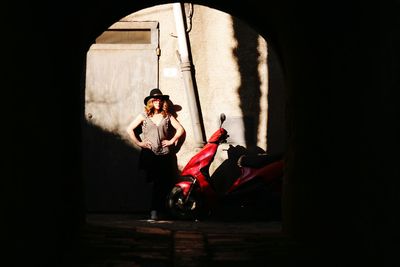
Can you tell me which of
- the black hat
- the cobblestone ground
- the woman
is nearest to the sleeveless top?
the woman

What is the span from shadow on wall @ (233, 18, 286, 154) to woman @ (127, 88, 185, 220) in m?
1.02

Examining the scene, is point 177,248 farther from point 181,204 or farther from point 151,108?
point 151,108

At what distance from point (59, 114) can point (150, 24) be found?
513cm

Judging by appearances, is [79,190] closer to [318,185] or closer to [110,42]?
[318,185]

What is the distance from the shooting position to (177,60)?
9.84 meters

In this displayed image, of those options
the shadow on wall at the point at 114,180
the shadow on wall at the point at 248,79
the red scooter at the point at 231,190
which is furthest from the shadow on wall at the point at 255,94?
the shadow on wall at the point at 114,180

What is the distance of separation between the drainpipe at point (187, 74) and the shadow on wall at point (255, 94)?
2.12 ft

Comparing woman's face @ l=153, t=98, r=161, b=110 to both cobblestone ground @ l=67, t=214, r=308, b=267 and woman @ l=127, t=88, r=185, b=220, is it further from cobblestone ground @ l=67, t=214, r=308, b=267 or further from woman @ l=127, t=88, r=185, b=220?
cobblestone ground @ l=67, t=214, r=308, b=267

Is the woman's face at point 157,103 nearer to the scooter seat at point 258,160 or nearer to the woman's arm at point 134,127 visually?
the woman's arm at point 134,127

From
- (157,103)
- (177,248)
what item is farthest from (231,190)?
(177,248)

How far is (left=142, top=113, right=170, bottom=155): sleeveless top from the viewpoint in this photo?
29.1 ft

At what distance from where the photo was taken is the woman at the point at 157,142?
875 cm

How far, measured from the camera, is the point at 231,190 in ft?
28.6

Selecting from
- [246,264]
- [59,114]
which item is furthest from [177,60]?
[246,264]
